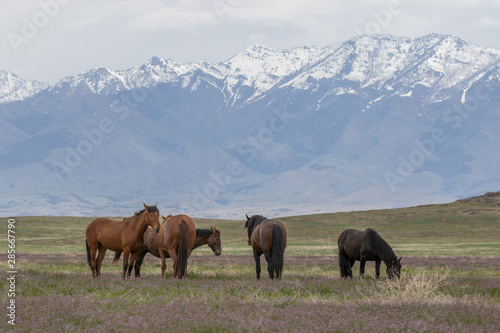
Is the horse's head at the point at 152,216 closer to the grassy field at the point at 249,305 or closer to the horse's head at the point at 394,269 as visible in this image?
the grassy field at the point at 249,305

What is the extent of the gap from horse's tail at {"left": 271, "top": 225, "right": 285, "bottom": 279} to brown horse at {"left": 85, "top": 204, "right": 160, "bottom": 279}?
14.9 feet

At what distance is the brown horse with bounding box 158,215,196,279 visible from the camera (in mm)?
25391

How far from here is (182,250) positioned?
25.5 metres

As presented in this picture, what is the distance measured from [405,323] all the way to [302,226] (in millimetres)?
115609

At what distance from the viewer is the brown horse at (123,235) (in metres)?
24.8

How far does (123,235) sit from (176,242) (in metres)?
1.90

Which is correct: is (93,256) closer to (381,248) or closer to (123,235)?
(123,235)

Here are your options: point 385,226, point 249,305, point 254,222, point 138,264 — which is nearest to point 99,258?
point 138,264

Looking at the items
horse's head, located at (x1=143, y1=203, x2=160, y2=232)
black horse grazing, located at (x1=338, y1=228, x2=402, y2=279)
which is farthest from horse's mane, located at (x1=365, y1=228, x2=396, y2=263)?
horse's head, located at (x1=143, y1=203, x2=160, y2=232)

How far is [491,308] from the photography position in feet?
56.6

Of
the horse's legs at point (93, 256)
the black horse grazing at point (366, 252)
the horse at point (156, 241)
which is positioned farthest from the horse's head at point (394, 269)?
the horse's legs at point (93, 256)

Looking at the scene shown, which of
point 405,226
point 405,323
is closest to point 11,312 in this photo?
point 405,323

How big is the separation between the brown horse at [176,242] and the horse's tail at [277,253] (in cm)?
313


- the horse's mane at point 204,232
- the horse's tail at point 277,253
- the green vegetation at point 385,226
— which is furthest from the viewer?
the green vegetation at point 385,226
